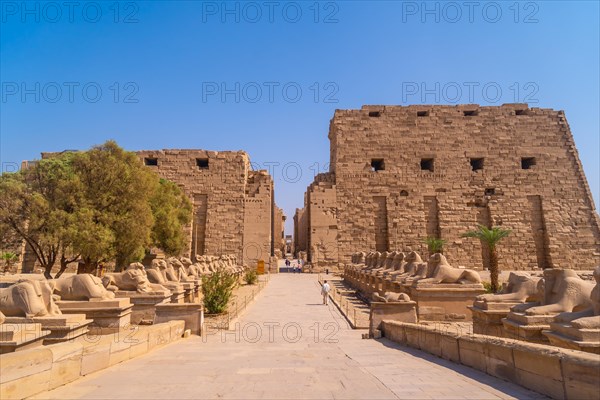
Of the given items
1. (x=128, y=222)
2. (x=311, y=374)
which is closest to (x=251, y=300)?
(x=128, y=222)

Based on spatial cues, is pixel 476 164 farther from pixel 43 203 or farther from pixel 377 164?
pixel 43 203

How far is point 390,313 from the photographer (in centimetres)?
700

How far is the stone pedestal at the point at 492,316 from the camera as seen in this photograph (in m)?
5.89

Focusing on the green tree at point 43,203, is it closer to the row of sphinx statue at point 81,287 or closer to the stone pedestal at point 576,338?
the row of sphinx statue at point 81,287

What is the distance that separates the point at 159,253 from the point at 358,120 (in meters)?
16.0

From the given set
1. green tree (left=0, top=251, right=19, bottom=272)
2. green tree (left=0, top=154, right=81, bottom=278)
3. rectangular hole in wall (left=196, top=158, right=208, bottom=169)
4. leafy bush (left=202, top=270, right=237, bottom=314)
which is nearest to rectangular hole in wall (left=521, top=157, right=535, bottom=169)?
rectangular hole in wall (left=196, top=158, right=208, bottom=169)

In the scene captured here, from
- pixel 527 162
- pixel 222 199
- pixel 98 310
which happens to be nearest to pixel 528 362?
pixel 98 310

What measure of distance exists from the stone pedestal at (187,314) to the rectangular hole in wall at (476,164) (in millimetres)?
23708

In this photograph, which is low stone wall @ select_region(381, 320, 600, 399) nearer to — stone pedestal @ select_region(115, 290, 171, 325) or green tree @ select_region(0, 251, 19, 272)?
stone pedestal @ select_region(115, 290, 171, 325)

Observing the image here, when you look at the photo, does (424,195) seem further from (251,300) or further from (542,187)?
(251,300)

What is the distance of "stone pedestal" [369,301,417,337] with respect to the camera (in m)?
6.93

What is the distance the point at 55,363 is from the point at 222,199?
22507 millimetres

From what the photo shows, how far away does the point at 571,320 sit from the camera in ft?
13.1

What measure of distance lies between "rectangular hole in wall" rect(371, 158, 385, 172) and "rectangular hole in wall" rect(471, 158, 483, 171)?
620 centimetres
